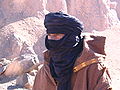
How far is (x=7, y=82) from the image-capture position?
8.15 meters

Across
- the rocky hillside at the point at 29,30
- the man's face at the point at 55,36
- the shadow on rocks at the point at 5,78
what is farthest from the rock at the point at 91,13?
the man's face at the point at 55,36

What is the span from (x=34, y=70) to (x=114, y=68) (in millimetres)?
3553

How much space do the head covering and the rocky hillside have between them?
5132mm

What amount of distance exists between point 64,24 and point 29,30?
945cm

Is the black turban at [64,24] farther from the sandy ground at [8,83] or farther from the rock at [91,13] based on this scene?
the rock at [91,13]

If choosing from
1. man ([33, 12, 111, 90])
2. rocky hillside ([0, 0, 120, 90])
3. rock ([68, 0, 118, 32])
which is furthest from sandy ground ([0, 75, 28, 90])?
rock ([68, 0, 118, 32])

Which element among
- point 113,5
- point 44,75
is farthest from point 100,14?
point 44,75

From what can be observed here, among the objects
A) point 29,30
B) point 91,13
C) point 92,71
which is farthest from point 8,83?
point 91,13

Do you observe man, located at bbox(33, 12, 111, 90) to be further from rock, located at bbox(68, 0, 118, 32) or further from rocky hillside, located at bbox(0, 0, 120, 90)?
rock, located at bbox(68, 0, 118, 32)

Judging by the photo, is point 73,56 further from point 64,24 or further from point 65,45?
point 64,24

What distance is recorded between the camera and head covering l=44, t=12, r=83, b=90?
2.35 metres

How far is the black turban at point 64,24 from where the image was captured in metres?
2.38

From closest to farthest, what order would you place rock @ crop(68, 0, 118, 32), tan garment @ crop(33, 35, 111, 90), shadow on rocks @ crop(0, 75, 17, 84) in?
tan garment @ crop(33, 35, 111, 90), shadow on rocks @ crop(0, 75, 17, 84), rock @ crop(68, 0, 118, 32)

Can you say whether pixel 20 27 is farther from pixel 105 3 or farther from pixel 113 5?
pixel 113 5
